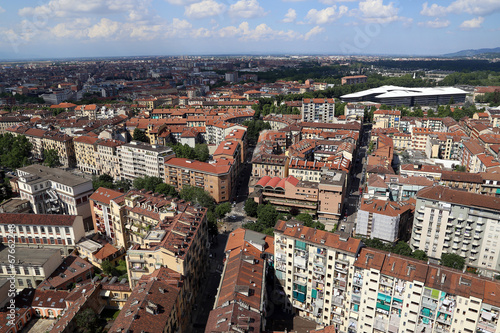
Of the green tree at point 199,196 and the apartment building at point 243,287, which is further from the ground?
the apartment building at point 243,287

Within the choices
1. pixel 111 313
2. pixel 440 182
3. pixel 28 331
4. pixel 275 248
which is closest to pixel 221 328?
pixel 275 248

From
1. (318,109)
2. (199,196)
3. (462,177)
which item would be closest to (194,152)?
(199,196)

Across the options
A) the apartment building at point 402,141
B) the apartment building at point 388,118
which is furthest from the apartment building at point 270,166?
the apartment building at point 388,118

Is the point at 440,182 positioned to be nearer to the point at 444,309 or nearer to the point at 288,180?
the point at 288,180

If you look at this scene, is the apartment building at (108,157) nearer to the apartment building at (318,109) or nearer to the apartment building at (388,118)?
the apartment building at (318,109)

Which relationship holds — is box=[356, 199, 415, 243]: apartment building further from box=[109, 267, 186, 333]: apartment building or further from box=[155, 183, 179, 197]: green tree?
box=[155, 183, 179, 197]: green tree
